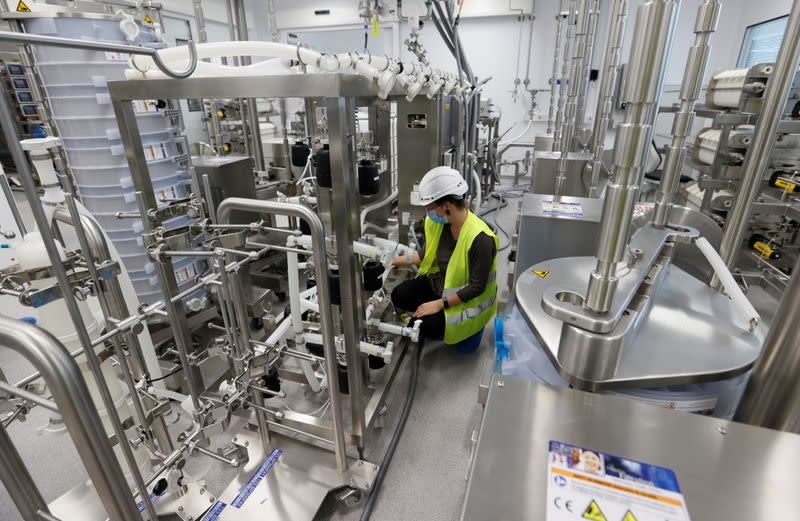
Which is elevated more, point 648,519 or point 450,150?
point 450,150

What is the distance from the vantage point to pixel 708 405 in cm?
91

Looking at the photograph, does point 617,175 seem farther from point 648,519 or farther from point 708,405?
point 708,405

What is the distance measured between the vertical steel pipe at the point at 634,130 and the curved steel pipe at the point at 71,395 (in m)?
0.83

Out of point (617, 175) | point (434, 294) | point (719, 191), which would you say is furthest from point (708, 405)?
point (719, 191)

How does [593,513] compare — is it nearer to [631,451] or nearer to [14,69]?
[631,451]

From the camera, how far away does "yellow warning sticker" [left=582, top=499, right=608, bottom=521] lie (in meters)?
0.54

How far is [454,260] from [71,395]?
A: 68.6 inches

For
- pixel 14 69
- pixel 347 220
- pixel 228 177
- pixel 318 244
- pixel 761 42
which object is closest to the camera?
pixel 318 244

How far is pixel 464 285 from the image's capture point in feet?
7.21

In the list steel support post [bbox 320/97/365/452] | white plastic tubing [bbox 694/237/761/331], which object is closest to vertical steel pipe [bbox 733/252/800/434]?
white plastic tubing [bbox 694/237/761/331]

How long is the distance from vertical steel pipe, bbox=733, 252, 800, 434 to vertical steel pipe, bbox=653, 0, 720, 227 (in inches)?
17.0

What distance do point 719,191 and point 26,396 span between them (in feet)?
13.0

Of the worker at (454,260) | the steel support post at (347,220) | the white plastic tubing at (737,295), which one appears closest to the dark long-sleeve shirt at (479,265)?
the worker at (454,260)

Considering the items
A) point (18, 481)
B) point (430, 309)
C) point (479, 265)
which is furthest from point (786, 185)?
point (18, 481)
